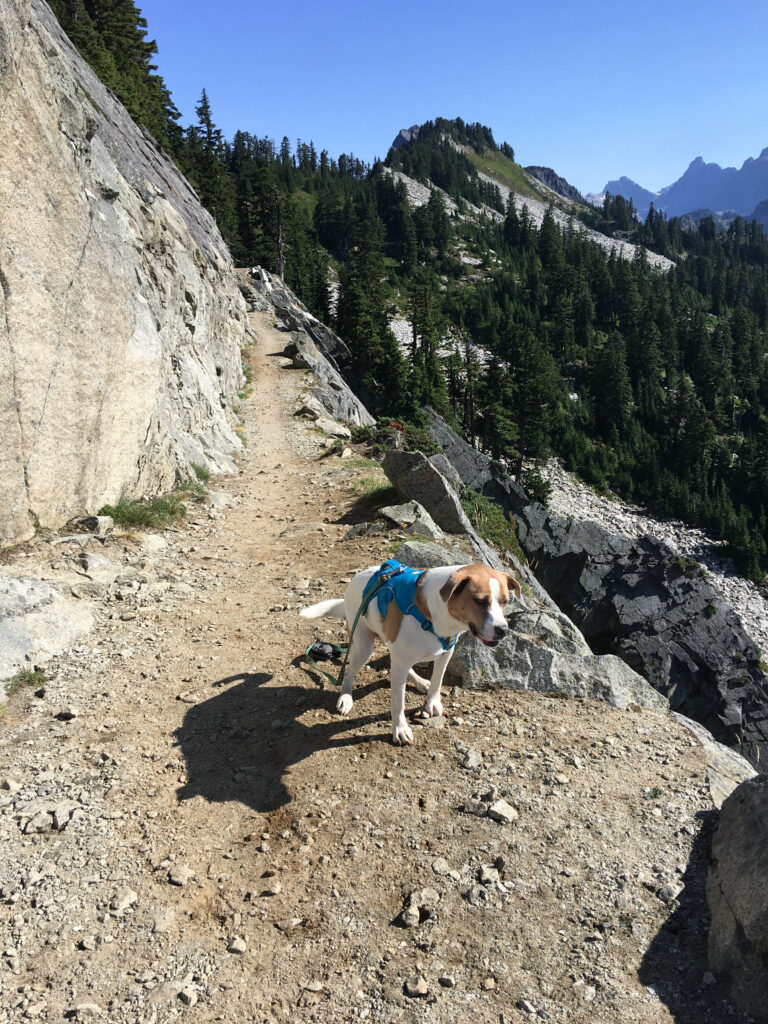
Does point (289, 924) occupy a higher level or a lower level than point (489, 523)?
lower

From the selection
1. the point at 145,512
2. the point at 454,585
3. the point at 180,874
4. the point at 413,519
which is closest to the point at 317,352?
the point at 145,512

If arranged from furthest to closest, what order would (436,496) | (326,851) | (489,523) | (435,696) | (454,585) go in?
1. (489,523)
2. (436,496)
3. (435,696)
4. (454,585)
5. (326,851)

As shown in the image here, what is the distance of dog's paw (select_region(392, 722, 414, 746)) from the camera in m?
5.57

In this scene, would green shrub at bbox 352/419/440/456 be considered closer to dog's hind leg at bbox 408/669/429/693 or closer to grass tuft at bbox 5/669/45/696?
dog's hind leg at bbox 408/669/429/693

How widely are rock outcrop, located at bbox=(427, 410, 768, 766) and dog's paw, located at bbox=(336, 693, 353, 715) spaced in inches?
1399

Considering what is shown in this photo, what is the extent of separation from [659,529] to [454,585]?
8989 cm

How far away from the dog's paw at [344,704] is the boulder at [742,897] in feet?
11.2

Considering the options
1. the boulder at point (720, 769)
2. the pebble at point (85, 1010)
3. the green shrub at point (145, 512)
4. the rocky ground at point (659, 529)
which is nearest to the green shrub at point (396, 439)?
the green shrub at point (145, 512)

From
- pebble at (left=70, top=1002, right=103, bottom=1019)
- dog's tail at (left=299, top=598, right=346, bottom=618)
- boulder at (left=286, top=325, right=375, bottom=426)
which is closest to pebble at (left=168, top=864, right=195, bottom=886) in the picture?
pebble at (left=70, top=1002, right=103, bottom=1019)

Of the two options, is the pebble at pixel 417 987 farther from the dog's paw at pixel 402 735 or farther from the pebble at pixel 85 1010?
the dog's paw at pixel 402 735

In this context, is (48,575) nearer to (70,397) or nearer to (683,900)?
(70,397)

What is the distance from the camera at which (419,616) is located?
16.8ft

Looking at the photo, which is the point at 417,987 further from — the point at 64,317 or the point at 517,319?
the point at 517,319

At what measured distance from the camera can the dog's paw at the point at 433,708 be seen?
5.94 metres
